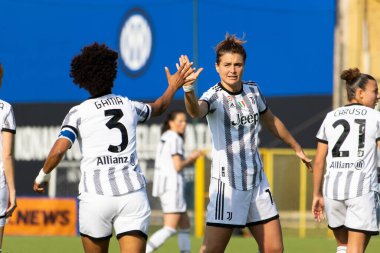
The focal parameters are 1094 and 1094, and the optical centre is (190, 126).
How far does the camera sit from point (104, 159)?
305 inches

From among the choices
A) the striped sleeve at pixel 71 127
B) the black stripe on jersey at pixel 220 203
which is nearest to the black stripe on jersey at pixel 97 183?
the striped sleeve at pixel 71 127

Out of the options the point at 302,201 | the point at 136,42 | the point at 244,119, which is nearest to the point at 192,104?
the point at 244,119

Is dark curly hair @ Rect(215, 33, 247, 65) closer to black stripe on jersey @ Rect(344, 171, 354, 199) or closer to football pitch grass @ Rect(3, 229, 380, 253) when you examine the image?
black stripe on jersey @ Rect(344, 171, 354, 199)

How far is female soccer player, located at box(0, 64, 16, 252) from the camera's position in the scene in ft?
30.1

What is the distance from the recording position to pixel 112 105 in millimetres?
7773

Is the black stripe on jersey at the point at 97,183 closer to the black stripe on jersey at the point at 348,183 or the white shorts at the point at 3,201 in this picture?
the white shorts at the point at 3,201

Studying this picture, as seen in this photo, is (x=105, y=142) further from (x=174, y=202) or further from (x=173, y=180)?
(x=173, y=180)

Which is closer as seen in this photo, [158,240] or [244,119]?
[244,119]

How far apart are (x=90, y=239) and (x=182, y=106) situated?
15.4 metres

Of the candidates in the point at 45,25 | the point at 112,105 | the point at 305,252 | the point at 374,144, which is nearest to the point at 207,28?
the point at 45,25

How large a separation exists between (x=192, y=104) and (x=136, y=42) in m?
16.5

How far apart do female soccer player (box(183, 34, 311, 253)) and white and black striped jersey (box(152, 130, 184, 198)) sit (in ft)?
17.5

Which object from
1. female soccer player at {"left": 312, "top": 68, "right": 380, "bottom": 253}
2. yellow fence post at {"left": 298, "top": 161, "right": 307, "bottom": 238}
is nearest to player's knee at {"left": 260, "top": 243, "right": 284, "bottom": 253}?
female soccer player at {"left": 312, "top": 68, "right": 380, "bottom": 253}

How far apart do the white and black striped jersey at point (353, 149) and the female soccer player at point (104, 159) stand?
89.7 inches
